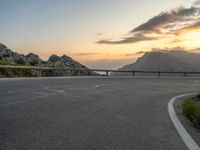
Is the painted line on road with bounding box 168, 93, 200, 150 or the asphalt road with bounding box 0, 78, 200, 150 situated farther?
the painted line on road with bounding box 168, 93, 200, 150

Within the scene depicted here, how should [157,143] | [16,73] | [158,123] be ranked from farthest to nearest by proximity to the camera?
[16,73] → [158,123] → [157,143]

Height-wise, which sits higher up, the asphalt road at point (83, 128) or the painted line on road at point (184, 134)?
the asphalt road at point (83, 128)

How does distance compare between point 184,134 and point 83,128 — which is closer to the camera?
point 184,134

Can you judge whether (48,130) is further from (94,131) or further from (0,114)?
(0,114)

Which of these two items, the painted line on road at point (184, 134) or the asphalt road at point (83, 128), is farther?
the painted line on road at point (184, 134)

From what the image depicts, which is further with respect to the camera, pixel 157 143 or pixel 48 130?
pixel 48 130

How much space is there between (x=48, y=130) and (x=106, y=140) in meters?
1.42

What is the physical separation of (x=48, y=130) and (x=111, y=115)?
2942 millimetres

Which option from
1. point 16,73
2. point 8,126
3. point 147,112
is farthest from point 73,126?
point 16,73

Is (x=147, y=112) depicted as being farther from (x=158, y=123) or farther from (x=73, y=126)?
(x=73, y=126)

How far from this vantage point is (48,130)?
8344mm

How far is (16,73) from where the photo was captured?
38.6 m

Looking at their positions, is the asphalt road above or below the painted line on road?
above

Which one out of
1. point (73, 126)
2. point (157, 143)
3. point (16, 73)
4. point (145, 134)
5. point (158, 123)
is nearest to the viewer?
point (157, 143)
